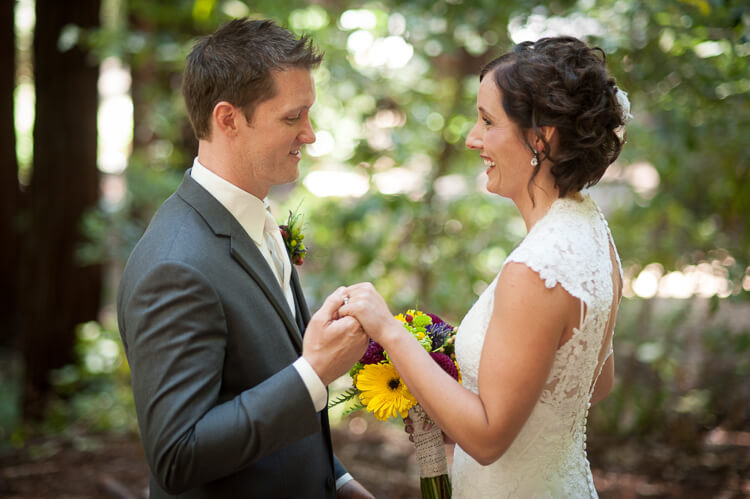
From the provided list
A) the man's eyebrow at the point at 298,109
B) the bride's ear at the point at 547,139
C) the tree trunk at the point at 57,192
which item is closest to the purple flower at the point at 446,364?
the bride's ear at the point at 547,139

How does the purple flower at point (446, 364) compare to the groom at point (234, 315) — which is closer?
the groom at point (234, 315)

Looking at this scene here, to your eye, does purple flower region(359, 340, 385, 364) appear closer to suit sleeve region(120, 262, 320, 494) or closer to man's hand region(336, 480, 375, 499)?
suit sleeve region(120, 262, 320, 494)

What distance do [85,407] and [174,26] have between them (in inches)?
145

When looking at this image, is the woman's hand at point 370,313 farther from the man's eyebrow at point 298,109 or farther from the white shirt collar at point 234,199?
the man's eyebrow at point 298,109

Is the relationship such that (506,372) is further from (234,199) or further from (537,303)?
(234,199)

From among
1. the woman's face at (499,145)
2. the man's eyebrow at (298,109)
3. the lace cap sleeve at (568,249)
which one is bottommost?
the lace cap sleeve at (568,249)

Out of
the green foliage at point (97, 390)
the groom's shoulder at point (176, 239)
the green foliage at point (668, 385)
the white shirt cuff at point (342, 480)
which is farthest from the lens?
the green foliage at point (97, 390)

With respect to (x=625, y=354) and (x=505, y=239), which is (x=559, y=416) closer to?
(x=505, y=239)

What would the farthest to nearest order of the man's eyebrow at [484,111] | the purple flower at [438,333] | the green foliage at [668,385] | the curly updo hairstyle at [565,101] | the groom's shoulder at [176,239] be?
the green foliage at [668,385] → the purple flower at [438,333] → the man's eyebrow at [484,111] → the curly updo hairstyle at [565,101] → the groom's shoulder at [176,239]

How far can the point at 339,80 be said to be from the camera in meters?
4.35

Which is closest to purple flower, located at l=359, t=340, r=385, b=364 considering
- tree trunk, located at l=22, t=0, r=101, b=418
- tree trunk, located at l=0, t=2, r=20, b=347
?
tree trunk, located at l=22, t=0, r=101, b=418

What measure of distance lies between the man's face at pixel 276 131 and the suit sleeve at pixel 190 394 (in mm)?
488

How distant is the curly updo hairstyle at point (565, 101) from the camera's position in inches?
76.3

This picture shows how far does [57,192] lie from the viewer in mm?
6250
